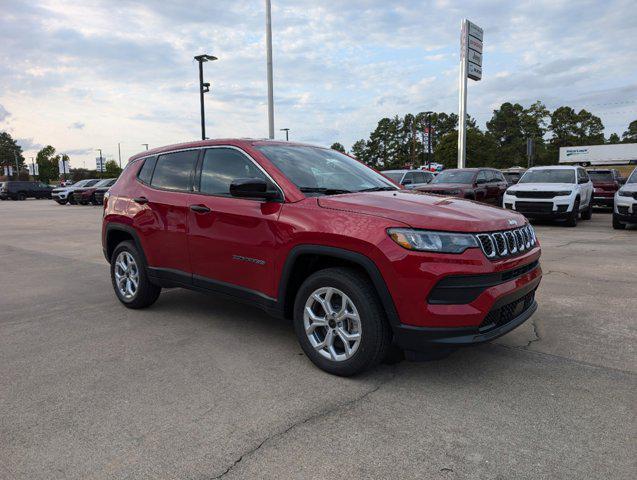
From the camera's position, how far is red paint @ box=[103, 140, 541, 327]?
3107 millimetres

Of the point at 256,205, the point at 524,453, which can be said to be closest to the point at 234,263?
the point at 256,205

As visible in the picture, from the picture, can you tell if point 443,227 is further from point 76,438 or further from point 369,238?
point 76,438

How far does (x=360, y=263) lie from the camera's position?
3270 mm

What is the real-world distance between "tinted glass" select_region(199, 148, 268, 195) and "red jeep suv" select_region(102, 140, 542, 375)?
1cm

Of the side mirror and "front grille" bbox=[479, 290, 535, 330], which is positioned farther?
the side mirror

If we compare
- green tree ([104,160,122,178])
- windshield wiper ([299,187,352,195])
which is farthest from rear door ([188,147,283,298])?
green tree ([104,160,122,178])

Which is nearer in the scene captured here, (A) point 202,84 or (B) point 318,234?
(B) point 318,234

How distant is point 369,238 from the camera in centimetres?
323

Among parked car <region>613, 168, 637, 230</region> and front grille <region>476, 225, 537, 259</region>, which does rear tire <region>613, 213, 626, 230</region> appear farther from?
front grille <region>476, 225, 537, 259</region>

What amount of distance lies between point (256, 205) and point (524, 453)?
2.49 m

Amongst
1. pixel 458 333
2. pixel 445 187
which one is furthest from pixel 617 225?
pixel 458 333

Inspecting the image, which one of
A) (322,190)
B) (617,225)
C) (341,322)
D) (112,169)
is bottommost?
(617,225)

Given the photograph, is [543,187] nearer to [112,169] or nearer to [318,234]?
[318,234]

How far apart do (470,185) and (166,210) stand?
39.1 feet
